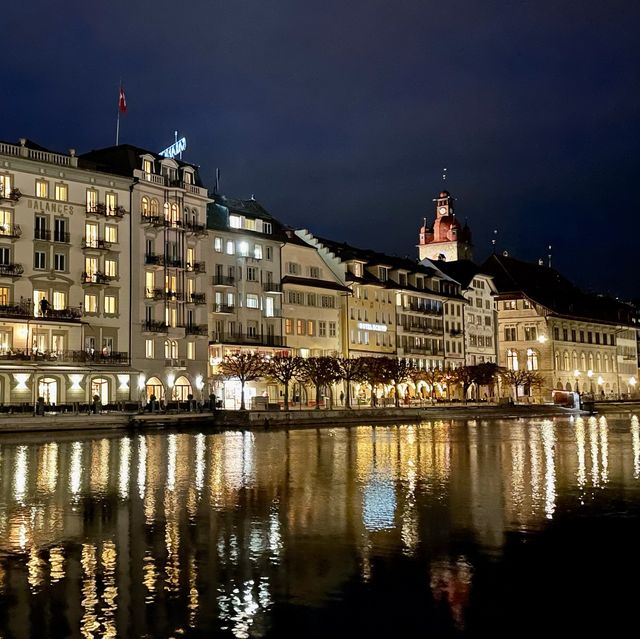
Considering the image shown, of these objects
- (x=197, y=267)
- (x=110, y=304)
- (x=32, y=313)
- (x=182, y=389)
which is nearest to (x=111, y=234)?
(x=110, y=304)

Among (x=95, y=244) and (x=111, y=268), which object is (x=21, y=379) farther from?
(x=95, y=244)

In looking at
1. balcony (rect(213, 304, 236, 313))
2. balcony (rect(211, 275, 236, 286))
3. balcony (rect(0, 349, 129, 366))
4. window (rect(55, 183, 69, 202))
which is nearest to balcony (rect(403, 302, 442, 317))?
balcony (rect(211, 275, 236, 286))

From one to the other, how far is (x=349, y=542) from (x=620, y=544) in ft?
A: 17.8

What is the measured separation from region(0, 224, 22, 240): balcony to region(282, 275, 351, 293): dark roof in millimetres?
29051

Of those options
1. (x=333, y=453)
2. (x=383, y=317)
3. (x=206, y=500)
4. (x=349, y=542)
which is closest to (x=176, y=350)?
(x=383, y=317)

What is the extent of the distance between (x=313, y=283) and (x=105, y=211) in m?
26.4

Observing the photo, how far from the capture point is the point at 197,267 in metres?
81.8

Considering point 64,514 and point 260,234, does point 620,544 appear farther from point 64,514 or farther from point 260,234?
point 260,234

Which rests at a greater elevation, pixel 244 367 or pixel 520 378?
pixel 244 367

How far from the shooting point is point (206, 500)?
25.0 metres

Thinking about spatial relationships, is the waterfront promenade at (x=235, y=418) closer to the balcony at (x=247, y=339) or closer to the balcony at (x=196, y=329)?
the balcony at (x=196, y=329)

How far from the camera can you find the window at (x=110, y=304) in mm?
74625

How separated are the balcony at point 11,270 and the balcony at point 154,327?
11964 millimetres

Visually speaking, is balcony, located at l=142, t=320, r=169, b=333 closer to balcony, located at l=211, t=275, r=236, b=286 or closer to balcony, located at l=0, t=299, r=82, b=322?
balcony, located at l=0, t=299, r=82, b=322
